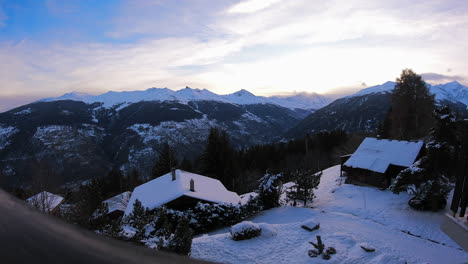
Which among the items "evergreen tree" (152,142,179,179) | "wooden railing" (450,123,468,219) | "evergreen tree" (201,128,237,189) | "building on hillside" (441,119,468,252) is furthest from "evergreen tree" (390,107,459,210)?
"evergreen tree" (152,142,179,179)

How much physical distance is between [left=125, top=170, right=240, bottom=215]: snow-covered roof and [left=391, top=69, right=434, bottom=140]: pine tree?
25552 mm

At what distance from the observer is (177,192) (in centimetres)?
1766

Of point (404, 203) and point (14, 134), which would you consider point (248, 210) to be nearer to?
point (404, 203)

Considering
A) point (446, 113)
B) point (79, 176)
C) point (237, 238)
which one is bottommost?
point (79, 176)

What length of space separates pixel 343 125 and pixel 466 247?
163505 millimetres

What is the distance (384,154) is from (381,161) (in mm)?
1306

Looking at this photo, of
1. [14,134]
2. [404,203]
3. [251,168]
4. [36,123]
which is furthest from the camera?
[36,123]

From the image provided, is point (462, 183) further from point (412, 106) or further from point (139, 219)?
point (412, 106)

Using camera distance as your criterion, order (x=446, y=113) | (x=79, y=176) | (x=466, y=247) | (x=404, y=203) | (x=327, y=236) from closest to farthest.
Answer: (x=466, y=247)
(x=327, y=236)
(x=446, y=113)
(x=404, y=203)
(x=79, y=176)

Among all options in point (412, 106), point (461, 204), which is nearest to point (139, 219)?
point (461, 204)

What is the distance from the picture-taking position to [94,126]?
188m

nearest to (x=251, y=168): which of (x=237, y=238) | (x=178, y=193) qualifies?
(x=178, y=193)

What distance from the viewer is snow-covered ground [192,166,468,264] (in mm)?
10398

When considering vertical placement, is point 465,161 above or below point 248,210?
above
